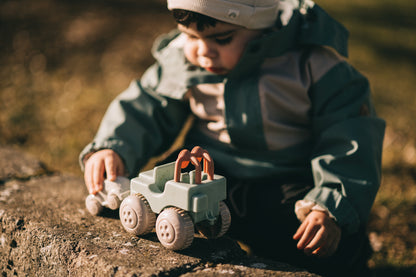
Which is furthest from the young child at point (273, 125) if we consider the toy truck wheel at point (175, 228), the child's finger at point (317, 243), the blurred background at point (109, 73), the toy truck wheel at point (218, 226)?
the blurred background at point (109, 73)

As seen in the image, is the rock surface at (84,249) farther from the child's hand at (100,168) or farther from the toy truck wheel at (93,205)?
the child's hand at (100,168)

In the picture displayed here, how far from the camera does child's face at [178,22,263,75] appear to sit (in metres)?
1.91

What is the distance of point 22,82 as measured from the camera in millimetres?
4297

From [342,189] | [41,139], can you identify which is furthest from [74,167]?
[342,189]

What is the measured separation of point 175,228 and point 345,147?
31.9 inches

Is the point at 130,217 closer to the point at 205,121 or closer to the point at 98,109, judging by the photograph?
the point at 205,121

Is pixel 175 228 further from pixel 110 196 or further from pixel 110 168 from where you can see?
pixel 110 168

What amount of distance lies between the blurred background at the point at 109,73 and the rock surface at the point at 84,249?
0.95 m

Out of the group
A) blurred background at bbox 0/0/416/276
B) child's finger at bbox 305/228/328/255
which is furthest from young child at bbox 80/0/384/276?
blurred background at bbox 0/0/416/276

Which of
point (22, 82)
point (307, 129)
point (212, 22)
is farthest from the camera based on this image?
point (22, 82)

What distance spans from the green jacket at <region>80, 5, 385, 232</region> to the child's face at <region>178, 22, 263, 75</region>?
0.16ft

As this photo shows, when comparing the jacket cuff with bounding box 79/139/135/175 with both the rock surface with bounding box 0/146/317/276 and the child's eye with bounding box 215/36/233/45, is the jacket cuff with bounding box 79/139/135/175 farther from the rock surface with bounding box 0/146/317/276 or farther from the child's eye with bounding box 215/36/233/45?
the child's eye with bounding box 215/36/233/45

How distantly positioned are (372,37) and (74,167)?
4453 millimetres

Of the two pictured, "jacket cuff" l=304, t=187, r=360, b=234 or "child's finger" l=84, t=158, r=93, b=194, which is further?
"child's finger" l=84, t=158, r=93, b=194
